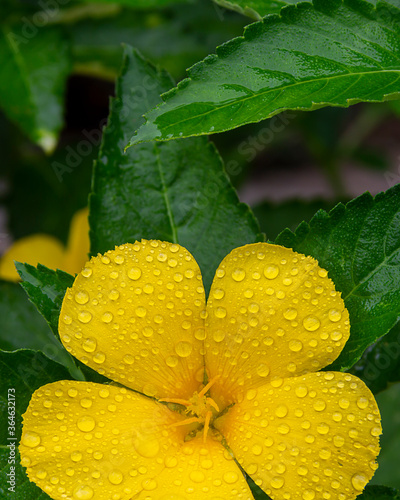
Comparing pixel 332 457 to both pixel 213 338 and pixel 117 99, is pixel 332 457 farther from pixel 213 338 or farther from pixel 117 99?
pixel 117 99

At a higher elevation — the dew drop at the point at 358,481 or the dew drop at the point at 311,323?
the dew drop at the point at 311,323

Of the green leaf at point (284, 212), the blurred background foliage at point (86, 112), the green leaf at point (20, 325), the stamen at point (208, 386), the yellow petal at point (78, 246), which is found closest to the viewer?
the stamen at point (208, 386)

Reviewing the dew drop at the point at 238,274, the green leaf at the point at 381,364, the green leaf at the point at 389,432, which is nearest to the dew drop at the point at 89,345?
the dew drop at the point at 238,274

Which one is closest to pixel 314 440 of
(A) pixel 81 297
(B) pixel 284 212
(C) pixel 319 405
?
(C) pixel 319 405

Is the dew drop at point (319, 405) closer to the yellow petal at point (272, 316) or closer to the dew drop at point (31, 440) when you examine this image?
the yellow petal at point (272, 316)

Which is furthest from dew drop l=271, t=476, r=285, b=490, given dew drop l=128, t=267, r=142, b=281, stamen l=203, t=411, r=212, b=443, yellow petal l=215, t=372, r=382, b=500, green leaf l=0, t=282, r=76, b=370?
green leaf l=0, t=282, r=76, b=370

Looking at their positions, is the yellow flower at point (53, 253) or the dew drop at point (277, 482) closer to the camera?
the dew drop at point (277, 482)

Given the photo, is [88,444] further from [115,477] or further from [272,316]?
[272,316]

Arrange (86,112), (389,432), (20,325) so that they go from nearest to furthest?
(20,325) < (389,432) < (86,112)
